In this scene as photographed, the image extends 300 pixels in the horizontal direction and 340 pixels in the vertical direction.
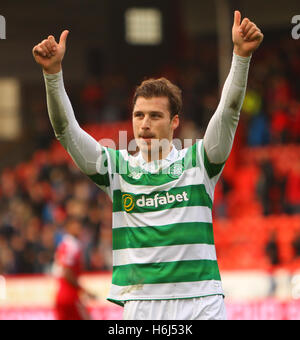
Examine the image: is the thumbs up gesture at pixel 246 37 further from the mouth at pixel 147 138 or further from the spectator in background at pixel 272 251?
the spectator in background at pixel 272 251

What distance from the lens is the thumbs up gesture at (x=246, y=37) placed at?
3.76m

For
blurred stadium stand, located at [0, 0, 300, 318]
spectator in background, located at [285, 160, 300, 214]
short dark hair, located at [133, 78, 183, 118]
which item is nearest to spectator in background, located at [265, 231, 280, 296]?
blurred stadium stand, located at [0, 0, 300, 318]

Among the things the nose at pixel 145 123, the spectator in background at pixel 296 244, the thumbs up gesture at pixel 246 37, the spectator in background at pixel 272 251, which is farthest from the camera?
the spectator in background at pixel 272 251

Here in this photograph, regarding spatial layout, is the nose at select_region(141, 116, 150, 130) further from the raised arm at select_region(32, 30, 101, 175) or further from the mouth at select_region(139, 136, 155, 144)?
the raised arm at select_region(32, 30, 101, 175)

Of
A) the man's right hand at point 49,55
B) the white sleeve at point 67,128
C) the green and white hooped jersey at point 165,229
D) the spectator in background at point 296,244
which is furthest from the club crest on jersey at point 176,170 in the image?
the spectator in background at point 296,244

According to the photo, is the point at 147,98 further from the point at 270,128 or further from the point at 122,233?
the point at 270,128

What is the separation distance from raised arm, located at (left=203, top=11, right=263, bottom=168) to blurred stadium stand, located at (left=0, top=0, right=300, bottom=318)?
792cm

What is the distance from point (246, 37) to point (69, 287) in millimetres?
5884

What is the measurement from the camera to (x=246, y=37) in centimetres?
378

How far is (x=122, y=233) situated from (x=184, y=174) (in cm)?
40

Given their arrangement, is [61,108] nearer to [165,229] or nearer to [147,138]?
[147,138]

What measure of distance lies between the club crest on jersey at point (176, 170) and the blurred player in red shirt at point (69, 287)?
520 centimetres

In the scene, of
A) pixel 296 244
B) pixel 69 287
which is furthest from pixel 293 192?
pixel 69 287

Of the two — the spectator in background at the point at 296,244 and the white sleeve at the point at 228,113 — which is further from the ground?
the white sleeve at the point at 228,113
